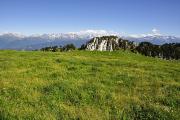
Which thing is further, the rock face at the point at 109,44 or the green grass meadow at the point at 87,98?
the rock face at the point at 109,44

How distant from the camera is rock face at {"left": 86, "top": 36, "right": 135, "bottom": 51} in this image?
11350 centimetres

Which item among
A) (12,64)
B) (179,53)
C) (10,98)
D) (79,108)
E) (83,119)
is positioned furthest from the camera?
(179,53)

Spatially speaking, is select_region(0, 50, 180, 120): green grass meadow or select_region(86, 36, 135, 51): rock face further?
select_region(86, 36, 135, 51): rock face

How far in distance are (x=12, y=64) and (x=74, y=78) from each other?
9.41m

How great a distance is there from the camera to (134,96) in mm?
16719

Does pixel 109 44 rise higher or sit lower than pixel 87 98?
lower

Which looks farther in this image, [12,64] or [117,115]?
[12,64]

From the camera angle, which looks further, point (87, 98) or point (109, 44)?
point (109, 44)

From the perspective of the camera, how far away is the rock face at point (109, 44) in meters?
114

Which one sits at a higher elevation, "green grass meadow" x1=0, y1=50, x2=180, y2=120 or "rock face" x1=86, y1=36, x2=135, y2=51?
"green grass meadow" x1=0, y1=50, x2=180, y2=120

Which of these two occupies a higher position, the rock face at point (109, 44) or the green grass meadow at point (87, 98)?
the green grass meadow at point (87, 98)

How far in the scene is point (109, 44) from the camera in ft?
379

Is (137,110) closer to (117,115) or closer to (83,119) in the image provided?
(117,115)

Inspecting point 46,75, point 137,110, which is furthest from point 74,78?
point 137,110
